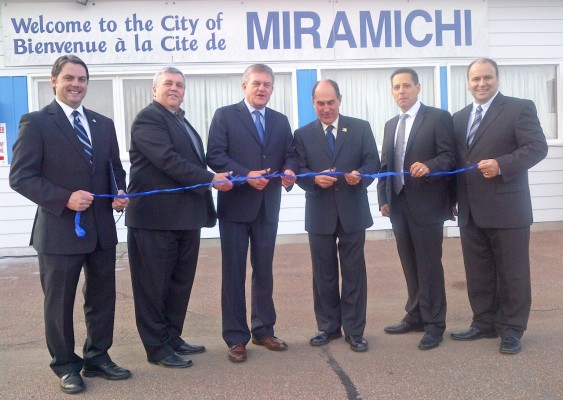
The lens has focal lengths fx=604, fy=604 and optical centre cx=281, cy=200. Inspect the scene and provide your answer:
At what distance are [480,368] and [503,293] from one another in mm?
757

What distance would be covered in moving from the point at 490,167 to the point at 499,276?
3.00ft

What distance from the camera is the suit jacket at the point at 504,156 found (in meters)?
4.42

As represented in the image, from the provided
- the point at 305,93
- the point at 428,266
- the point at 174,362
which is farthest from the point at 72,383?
the point at 305,93

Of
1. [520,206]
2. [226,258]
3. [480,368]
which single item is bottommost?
[480,368]

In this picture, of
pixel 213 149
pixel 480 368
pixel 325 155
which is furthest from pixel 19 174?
pixel 480 368

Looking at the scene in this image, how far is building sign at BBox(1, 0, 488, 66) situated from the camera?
8.70 m

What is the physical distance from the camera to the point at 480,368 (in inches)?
164

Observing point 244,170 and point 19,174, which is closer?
point 19,174

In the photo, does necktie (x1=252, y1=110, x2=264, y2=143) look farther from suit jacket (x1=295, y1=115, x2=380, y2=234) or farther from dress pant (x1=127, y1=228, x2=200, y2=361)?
dress pant (x1=127, y1=228, x2=200, y2=361)

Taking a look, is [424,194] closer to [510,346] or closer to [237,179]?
[510,346]

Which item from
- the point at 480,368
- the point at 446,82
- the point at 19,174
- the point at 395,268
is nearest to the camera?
the point at 19,174

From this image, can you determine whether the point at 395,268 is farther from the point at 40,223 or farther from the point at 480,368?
the point at 40,223

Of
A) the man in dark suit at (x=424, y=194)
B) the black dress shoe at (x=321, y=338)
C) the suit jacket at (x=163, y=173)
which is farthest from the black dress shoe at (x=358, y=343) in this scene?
the suit jacket at (x=163, y=173)

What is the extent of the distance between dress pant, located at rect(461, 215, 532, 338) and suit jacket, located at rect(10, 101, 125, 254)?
277cm
